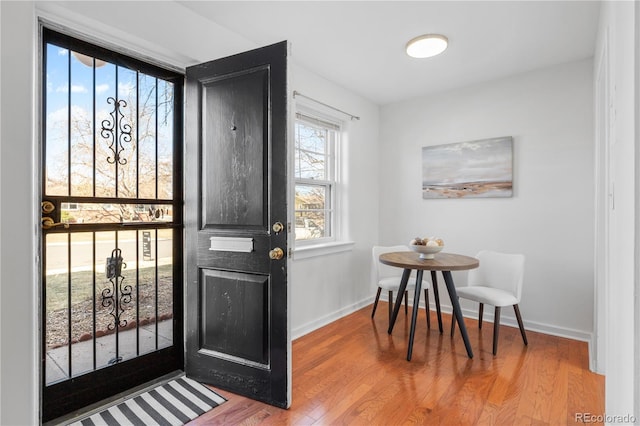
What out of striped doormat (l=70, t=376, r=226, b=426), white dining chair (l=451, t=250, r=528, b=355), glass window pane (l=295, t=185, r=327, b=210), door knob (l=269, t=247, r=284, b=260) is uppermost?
glass window pane (l=295, t=185, r=327, b=210)

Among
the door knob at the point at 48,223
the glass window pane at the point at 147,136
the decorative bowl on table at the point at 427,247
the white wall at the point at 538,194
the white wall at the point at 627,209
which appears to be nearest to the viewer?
the white wall at the point at 627,209

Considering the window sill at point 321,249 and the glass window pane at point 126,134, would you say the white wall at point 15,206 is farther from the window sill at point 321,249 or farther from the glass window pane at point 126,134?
the window sill at point 321,249

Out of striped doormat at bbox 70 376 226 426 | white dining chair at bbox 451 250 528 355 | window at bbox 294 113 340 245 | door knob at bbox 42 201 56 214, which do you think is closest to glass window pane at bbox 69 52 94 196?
door knob at bbox 42 201 56 214

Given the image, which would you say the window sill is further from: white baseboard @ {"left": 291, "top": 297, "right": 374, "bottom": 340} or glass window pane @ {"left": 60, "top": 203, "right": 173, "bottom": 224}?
glass window pane @ {"left": 60, "top": 203, "right": 173, "bottom": 224}

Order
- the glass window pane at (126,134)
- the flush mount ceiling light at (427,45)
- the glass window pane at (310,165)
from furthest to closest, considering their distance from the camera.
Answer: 1. the glass window pane at (310,165)
2. the flush mount ceiling light at (427,45)
3. the glass window pane at (126,134)

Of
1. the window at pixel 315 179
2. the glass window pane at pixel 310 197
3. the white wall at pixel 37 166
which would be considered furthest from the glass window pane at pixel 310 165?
the white wall at pixel 37 166

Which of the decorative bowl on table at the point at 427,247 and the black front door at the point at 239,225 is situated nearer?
the black front door at the point at 239,225

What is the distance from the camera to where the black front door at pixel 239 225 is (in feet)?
6.60

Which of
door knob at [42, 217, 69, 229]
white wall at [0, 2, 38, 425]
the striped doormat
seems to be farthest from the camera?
the striped doormat

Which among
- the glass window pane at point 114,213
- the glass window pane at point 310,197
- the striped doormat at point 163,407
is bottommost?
the striped doormat at point 163,407

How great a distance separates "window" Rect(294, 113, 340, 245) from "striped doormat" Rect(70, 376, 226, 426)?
1.62m

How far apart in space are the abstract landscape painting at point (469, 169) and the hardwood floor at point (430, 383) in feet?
4.80

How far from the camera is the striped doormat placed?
6.08 ft

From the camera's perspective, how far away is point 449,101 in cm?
380
